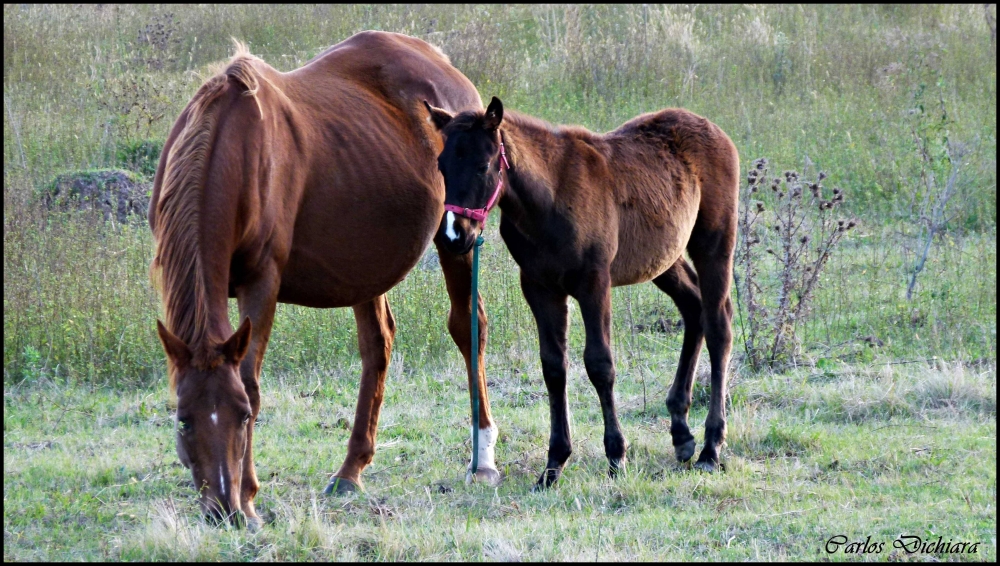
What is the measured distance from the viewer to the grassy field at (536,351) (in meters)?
3.93

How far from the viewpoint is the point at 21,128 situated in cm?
1047

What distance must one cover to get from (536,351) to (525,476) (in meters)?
2.23

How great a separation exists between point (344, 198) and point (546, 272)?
1059 millimetres

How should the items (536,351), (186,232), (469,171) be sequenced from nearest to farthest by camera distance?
1. (186,232)
2. (469,171)
3. (536,351)

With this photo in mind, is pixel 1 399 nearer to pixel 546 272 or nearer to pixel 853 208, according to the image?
pixel 546 272

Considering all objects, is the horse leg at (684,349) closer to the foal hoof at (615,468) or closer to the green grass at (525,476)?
the green grass at (525,476)

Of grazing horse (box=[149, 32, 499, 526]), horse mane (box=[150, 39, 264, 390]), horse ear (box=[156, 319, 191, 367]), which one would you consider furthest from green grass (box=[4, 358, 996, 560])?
horse mane (box=[150, 39, 264, 390])

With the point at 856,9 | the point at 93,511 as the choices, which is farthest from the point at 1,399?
the point at 856,9

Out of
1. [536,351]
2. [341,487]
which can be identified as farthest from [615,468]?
[536,351]

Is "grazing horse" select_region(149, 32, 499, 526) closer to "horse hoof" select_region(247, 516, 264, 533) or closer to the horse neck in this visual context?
"horse hoof" select_region(247, 516, 264, 533)

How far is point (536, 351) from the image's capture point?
7012 mm

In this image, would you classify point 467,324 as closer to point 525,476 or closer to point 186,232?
point 525,476

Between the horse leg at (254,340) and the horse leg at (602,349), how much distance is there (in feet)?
4.78

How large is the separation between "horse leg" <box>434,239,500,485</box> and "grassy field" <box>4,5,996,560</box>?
0.18m
